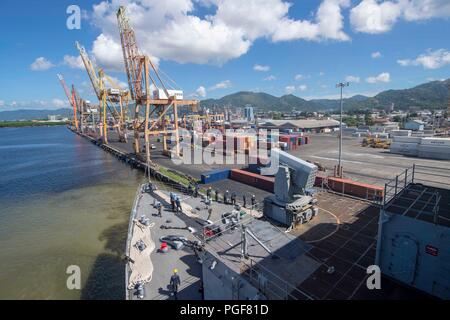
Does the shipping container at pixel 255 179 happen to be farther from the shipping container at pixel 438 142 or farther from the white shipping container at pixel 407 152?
the shipping container at pixel 438 142

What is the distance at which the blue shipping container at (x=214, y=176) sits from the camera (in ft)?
108

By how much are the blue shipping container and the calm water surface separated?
1033 cm

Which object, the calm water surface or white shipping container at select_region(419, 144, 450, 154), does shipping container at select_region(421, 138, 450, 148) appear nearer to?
white shipping container at select_region(419, 144, 450, 154)

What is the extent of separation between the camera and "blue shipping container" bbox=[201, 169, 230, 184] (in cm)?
3284

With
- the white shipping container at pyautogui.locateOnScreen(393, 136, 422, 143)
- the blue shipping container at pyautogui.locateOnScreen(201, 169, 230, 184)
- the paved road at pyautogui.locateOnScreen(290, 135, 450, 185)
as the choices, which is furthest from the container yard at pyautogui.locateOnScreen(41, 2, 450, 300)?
the white shipping container at pyautogui.locateOnScreen(393, 136, 422, 143)

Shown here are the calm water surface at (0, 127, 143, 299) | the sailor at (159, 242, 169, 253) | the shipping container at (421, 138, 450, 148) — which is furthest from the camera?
the shipping container at (421, 138, 450, 148)

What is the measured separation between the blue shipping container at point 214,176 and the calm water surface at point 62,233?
10.3m

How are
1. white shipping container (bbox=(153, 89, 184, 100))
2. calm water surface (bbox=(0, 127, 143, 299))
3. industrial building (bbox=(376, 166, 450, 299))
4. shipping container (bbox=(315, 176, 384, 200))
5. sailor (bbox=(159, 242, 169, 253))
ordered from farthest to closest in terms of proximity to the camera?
white shipping container (bbox=(153, 89, 184, 100))
shipping container (bbox=(315, 176, 384, 200))
calm water surface (bbox=(0, 127, 143, 299))
sailor (bbox=(159, 242, 169, 253))
industrial building (bbox=(376, 166, 450, 299))

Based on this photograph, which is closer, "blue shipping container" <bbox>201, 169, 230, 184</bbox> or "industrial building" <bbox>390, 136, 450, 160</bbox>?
"blue shipping container" <bbox>201, 169, 230, 184</bbox>

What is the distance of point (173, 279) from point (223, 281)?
242 cm

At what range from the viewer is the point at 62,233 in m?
22.3

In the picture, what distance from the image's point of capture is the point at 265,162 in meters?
35.0
